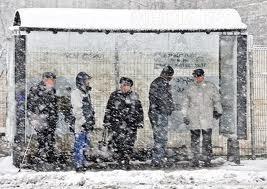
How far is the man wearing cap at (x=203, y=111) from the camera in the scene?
471 inches

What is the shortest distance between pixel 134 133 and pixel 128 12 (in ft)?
7.32

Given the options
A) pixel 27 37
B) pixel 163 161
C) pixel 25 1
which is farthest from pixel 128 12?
pixel 25 1

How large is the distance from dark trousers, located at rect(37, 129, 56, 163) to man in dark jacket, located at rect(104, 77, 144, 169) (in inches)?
40.1

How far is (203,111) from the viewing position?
1199cm

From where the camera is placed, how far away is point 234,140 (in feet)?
39.7

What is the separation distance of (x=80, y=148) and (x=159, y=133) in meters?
1.53

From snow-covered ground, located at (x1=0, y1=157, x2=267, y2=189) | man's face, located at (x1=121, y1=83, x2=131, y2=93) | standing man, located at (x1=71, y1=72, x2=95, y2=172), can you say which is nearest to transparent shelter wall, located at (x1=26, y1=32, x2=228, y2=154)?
man's face, located at (x1=121, y1=83, x2=131, y2=93)

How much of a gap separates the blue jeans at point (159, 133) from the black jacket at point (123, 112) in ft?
0.94

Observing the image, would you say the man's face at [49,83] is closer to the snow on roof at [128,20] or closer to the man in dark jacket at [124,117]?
the snow on roof at [128,20]

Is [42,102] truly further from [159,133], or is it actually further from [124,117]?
[159,133]

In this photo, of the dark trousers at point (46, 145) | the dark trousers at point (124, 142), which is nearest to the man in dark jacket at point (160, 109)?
the dark trousers at point (124, 142)

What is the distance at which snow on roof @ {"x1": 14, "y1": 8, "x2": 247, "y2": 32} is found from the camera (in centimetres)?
1152

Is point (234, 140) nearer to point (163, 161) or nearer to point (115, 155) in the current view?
point (163, 161)

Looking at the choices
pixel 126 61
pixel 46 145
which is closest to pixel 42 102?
pixel 46 145
